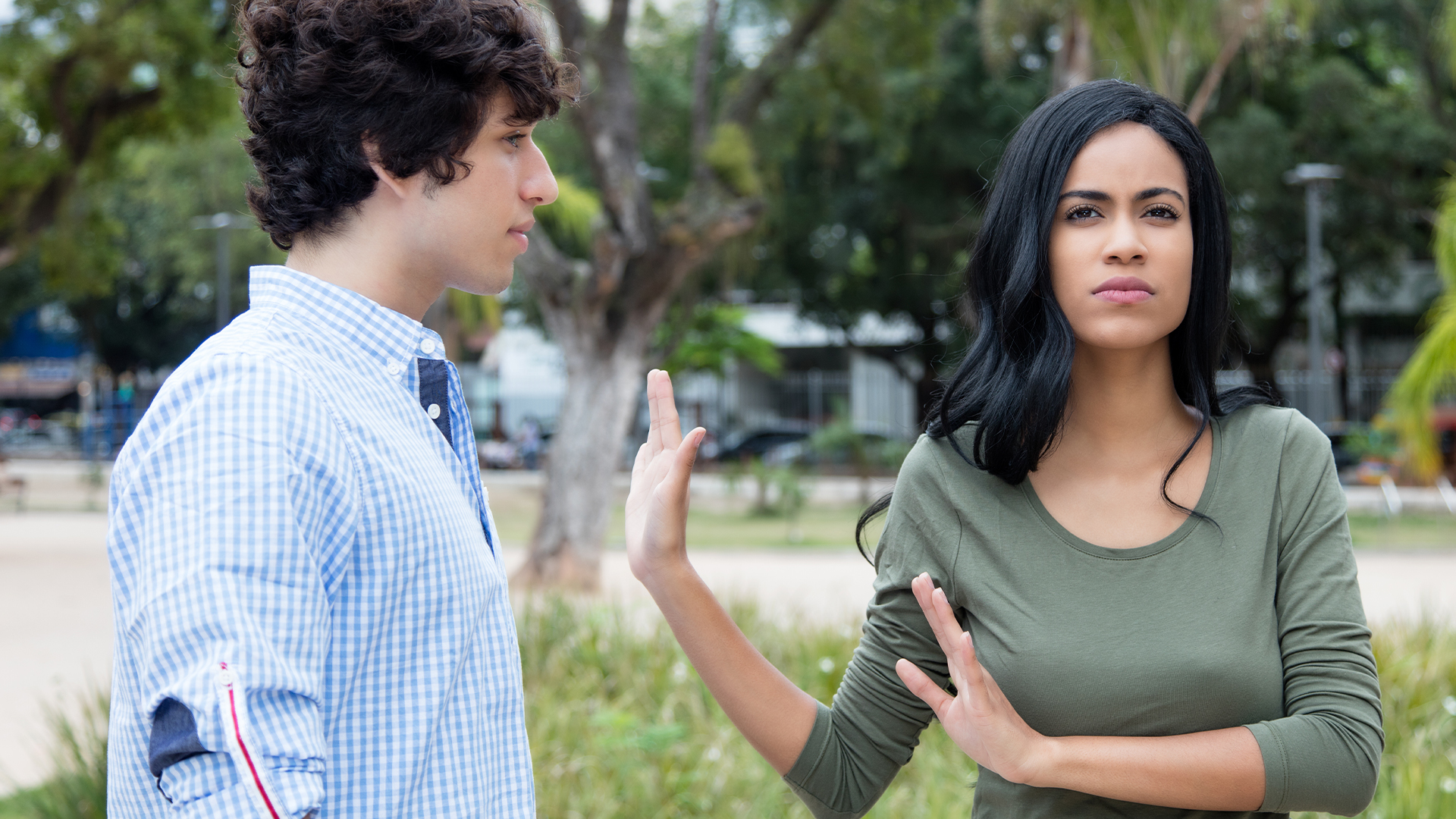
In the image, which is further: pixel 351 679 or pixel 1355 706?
pixel 1355 706

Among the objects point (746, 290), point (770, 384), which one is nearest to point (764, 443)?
point (746, 290)

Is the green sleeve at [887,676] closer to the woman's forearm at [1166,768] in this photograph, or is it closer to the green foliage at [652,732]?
the woman's forearm at [1166,768]

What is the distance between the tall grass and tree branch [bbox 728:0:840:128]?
694 cm

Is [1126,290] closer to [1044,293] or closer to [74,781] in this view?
[1044,293]

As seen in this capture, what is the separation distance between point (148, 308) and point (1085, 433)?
41483 millimetres

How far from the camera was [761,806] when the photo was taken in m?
3.67

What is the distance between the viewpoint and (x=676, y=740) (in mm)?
4148

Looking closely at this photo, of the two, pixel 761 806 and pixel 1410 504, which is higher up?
pixel 761 806

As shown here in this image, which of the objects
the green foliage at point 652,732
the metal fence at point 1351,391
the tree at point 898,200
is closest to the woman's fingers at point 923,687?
the green foliage at point 652,732

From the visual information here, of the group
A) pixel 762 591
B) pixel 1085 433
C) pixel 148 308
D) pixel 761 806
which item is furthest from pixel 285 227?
pixel 148 308

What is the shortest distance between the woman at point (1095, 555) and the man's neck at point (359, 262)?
0.43 metres

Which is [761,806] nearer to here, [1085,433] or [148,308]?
[1085,433]

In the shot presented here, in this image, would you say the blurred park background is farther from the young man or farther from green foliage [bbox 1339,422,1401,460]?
the young man

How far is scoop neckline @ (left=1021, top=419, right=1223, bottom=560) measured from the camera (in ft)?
5.53
